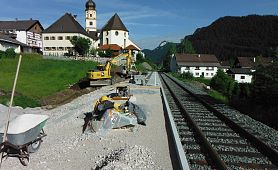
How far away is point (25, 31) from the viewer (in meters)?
79.6

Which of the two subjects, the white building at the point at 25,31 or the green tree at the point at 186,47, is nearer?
the white building at the point at 25,31

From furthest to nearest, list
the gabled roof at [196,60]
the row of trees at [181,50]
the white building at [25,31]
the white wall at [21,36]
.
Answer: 1. the row of trees at [181,50]
2. the gabled roof at [196,60]
3. the white building at [25,31]
4. the white wall at [21,36]

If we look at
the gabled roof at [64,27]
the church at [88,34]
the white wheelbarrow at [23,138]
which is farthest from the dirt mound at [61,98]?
the gabled roof at [64,27]

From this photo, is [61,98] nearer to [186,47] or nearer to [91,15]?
[91,15]

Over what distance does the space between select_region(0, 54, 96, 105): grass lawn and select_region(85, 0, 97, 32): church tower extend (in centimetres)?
5214

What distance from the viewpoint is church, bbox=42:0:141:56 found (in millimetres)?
83312

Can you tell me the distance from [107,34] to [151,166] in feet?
300

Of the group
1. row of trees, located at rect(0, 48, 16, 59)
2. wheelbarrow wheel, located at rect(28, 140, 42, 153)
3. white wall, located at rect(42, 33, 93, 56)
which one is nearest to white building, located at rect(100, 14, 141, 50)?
white wall, located at rect(42, 33, 93, 56)

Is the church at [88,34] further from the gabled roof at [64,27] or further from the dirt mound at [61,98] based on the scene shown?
the dirt mound at [61,98]

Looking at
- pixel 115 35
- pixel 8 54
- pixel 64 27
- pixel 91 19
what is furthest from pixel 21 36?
pixel 91 19

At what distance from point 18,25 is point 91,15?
33.2 m

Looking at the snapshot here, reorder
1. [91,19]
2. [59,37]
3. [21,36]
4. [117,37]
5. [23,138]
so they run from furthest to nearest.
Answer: [91,19] → [117,37] → [59,37] → [21,36] → [23,138]

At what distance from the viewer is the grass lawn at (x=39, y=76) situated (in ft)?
94.2

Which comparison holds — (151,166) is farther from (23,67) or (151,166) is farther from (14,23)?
(14,23)
